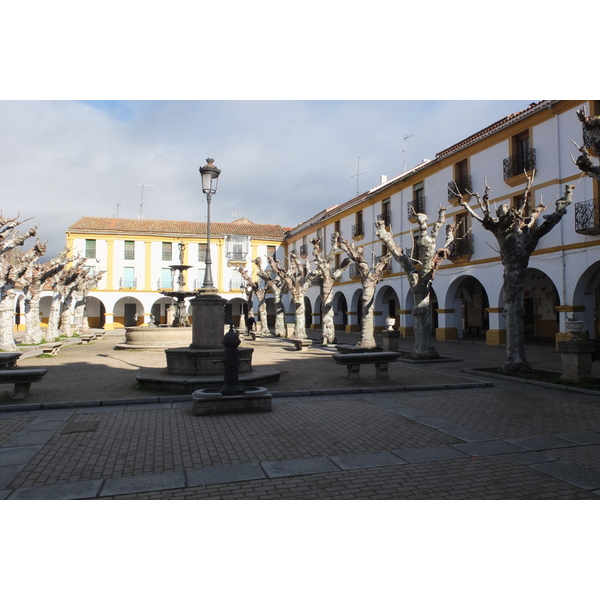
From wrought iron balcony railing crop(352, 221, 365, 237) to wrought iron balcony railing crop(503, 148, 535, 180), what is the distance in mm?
12618

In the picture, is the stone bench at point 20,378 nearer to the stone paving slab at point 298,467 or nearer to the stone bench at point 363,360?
the stone paving slab at point 298,467

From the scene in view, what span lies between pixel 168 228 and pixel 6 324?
92.0 ft

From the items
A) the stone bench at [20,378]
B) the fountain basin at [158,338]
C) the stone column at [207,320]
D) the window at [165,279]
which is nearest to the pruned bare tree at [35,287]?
the fountain basin at [158,338]

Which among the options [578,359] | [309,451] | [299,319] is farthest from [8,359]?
[299,319]

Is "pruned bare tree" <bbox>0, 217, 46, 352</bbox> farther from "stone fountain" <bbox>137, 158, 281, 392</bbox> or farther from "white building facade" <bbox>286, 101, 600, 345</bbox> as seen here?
"white building facade" <bbox>286, 101, 600, 345</bbox>

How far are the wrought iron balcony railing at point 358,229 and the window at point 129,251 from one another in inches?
890

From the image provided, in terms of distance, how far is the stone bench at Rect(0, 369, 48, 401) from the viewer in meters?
7.84

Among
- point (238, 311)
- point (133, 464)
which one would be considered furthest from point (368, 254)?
point (133, 464)

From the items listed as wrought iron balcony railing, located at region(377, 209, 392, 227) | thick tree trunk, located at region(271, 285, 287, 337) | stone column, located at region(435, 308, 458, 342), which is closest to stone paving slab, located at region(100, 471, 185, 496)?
stone column, located at region(435, 308, 458, 342)

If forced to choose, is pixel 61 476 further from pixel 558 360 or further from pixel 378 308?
pixel 378 308

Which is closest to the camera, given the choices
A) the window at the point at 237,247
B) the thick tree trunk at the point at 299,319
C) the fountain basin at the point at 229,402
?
the fountain basin at the point at 229,402

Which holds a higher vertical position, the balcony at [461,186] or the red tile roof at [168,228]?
the red tile roof at [168,228]

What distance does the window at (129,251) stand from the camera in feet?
141

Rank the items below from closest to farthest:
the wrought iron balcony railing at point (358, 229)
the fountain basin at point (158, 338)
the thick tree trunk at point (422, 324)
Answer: the thick tree trunk at point (422, 324)
the fountain basin at point (158, 338)
the wrought iron balcony railing at point (358, 229)
